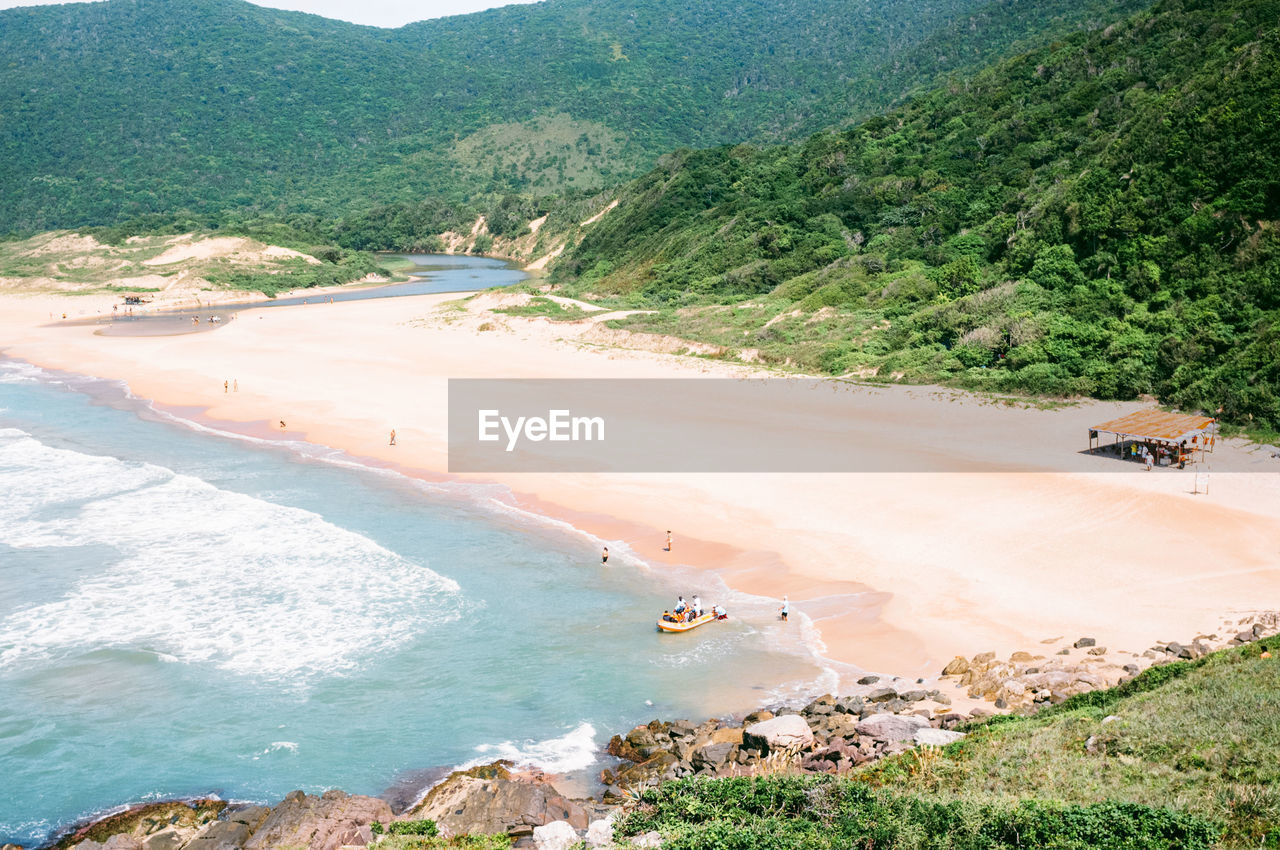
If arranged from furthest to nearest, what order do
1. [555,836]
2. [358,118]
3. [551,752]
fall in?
[358,118] < [551,752] < [555,836]

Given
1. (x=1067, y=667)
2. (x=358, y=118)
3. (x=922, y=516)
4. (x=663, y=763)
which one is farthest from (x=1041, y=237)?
(x=358, y=118)

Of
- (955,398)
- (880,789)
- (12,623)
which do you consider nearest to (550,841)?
(880,789)

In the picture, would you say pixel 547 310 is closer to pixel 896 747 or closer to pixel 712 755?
pixel 712 755

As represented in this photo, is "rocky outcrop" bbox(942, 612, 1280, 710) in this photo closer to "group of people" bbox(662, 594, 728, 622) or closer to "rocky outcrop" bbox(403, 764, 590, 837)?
"group of people" bbox(662, 594, 728, 622)

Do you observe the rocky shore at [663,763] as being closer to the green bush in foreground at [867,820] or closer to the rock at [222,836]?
the rock at [222,836]

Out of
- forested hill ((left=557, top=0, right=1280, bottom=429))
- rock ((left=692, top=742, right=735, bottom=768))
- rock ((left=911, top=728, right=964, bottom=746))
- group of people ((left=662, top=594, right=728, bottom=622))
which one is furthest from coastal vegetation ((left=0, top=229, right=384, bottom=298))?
rock ((left=911, top=728, right=964, bottom=746))

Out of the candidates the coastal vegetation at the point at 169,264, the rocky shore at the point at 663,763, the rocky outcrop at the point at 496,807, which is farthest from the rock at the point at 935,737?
the coastal vegetation at the point at 169,264
